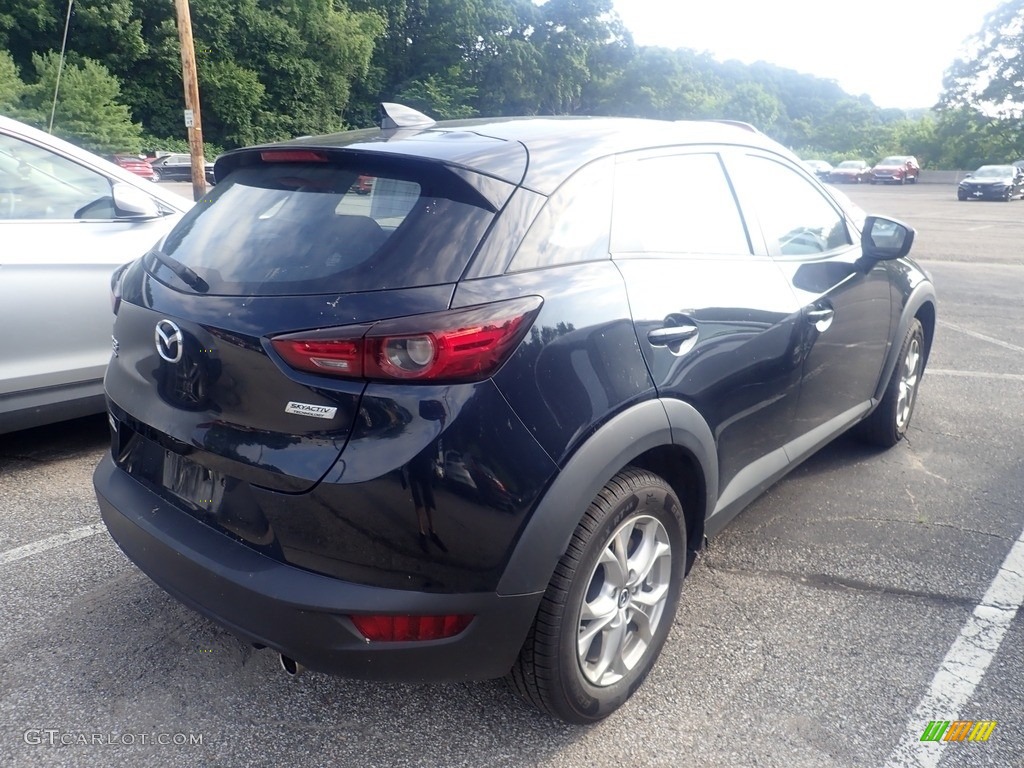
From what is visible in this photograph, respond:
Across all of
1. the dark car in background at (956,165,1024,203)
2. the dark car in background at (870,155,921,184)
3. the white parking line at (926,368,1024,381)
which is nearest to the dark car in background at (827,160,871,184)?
the dark car in background at (870,155,921,184)

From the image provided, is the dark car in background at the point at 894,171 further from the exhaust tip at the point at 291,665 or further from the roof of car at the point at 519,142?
the exhaust tip at the point at 291,665

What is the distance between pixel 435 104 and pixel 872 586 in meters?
A: 57.0

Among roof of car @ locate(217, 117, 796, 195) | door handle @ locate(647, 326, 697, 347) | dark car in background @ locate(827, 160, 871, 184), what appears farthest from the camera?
dark car in background @ locate(827, 160, 871, 184)

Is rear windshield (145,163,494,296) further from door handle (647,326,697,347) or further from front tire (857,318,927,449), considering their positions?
front tire (857,318,927,449)

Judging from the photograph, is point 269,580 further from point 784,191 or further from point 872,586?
point 784,191

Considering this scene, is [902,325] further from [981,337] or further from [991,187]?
[991,187]

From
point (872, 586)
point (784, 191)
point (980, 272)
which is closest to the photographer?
point (872, 586)

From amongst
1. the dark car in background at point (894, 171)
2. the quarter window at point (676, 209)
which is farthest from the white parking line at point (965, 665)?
the dark car in background at point (894, 171)

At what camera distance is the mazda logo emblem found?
2275 millimetres

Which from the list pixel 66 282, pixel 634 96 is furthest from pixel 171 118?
pixel 66 282

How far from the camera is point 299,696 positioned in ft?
8.44

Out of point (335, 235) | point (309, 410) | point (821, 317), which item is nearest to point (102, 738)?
point (309, 410)

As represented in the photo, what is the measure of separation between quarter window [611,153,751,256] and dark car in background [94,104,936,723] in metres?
0.01

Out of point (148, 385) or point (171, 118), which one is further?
point (171, 118)
